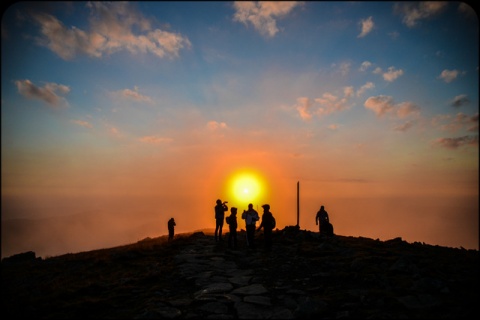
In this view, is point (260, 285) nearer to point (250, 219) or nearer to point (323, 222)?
point (250, 219)

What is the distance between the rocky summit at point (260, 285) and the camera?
8094mm

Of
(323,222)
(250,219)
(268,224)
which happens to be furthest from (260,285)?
(323,222)

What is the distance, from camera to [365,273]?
10727 millimetres

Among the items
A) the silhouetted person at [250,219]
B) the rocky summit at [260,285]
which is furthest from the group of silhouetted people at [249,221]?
the rocky summit at [260,285]

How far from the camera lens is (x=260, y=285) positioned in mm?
10664

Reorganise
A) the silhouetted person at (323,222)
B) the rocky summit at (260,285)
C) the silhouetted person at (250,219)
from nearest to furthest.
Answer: the rocky summit at (260,285) < the silhouetted person at (250,219) < the silhouetted person at (323,222)

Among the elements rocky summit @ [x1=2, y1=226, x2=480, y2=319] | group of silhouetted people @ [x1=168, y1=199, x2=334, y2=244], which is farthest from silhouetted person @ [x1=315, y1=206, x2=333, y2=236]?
rocky summit @ [x1=2, y1=226, x2=480, y2=319]

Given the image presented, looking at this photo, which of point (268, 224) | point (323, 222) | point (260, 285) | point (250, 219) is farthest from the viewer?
point (323, 222)

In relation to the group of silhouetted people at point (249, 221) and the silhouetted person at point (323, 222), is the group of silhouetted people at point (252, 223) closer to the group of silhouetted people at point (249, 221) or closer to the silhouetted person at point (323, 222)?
the group of silhouetted people at point (249, 221)

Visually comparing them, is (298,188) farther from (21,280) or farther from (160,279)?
(21,280)

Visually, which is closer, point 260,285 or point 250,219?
point 260,285

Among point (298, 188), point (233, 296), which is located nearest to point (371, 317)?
point (233, 296)

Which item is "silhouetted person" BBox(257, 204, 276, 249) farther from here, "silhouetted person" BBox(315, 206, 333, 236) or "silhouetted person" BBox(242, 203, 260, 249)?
"silhouetted person" BBox(315, 206, 333, 236)

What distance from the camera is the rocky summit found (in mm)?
8094
